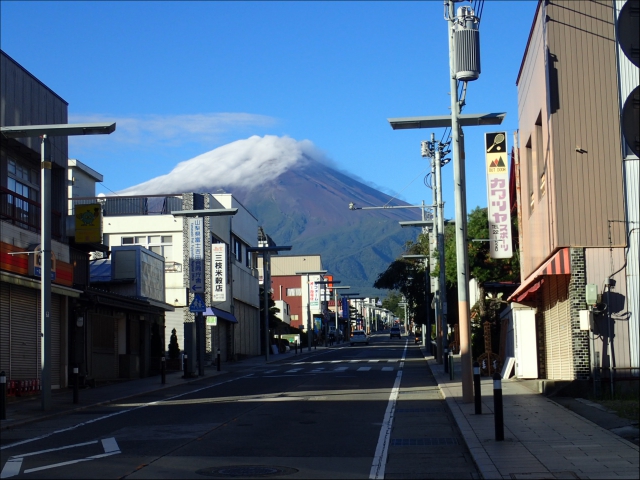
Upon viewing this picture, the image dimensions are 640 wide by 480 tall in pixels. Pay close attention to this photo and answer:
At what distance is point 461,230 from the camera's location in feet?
62.6

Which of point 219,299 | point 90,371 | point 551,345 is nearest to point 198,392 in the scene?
point 90,371

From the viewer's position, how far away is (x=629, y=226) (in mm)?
18141

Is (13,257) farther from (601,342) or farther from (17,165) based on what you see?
(601,342)

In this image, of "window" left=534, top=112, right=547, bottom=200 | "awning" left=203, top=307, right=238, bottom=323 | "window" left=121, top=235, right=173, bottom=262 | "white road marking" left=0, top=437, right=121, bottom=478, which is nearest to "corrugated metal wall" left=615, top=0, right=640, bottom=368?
"window" left=534, top=112, right=547, bottom=200

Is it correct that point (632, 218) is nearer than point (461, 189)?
Yes

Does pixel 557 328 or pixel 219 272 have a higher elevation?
pixel 219 272

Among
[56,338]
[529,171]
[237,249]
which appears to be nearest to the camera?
[529,171]

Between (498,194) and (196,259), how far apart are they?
18090 mm

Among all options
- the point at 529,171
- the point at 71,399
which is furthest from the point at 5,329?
the point at 529,171

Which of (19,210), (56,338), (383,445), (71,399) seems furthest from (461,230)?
(56,338)

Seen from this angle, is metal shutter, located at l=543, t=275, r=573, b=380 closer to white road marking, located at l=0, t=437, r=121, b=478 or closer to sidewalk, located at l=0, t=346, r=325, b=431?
white road marking, located at l=0, t=437, r=121, b=478

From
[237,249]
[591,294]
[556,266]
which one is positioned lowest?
[591,294]

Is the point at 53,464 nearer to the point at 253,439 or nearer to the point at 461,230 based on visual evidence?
the point at 253,439

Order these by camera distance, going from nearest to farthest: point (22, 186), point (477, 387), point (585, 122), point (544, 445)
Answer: point (544, 445)
point (477, 387)
point (585, 122)
point (22, 186)
